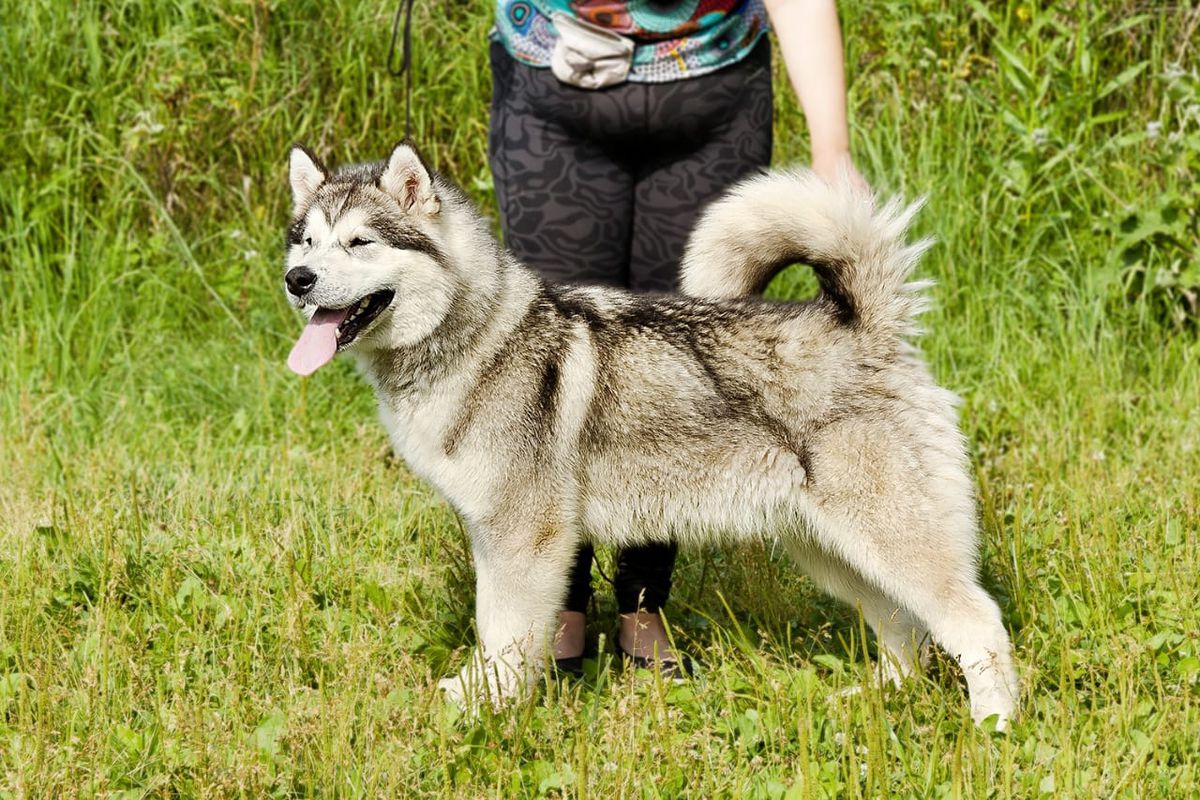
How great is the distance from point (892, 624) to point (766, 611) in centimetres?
37

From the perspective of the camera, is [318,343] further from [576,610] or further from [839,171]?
[839,171]

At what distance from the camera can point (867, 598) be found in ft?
10.9

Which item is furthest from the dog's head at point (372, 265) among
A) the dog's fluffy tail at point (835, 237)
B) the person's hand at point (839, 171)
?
the person's hand at point (839, 171)

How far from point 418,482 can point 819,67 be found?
2.00 meters

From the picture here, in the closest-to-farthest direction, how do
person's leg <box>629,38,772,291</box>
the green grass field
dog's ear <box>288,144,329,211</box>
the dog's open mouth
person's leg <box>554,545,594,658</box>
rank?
the green grass field, the dog's open mouth, dog's ear <box>288,144,329,211</box>, person's leg <box>629,38,772,291</box>, person's leg <box>554,545,594,658</box>

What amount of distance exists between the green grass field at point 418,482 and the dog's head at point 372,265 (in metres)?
0.75

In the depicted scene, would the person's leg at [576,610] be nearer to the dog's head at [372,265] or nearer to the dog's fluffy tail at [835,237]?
the dog's head at [372,265]

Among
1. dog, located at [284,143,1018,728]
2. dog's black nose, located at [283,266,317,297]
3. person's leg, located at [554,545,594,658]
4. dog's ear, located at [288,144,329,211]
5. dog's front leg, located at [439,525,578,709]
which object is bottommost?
person's leg, located at [554,545,594,658]

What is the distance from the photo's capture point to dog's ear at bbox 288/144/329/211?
3107 mm

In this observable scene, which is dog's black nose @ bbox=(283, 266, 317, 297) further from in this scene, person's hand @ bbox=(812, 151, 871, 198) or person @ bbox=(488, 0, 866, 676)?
person's hand @ bbox=(812, 151, 871, 198)

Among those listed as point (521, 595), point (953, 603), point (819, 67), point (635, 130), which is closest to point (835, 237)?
point (819, 67)

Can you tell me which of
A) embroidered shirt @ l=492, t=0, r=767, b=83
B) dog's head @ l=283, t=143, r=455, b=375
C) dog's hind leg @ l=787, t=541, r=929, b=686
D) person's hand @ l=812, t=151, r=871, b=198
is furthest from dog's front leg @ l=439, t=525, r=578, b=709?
embroidered shirt @ l=492, t=0, r=767, b=83

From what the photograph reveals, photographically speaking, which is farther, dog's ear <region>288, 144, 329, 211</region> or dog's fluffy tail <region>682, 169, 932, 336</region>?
dog's ear <region>288, 144, 329, 211</region>

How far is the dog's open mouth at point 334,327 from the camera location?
2848 mm
